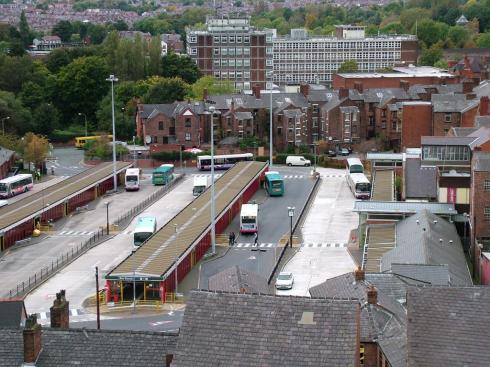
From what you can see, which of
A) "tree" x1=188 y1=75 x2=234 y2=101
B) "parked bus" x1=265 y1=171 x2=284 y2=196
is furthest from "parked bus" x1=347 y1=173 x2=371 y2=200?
"tree" x1=188 y1=75 x2=234 y2=101

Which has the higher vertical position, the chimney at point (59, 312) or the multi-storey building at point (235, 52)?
the multi-storey building at point (235, 52)

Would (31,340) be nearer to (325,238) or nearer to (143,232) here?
(143,232)

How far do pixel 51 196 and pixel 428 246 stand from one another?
1495 inches

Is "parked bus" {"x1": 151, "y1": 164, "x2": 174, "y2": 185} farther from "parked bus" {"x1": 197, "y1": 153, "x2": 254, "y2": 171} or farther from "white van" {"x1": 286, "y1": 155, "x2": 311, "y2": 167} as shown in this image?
"white van" {"x1": 286, "y1": 155, "x2": 311, "y2": 167}

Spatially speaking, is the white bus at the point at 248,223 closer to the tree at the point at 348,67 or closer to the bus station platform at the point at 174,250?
the bus station platform at the point at 174,250

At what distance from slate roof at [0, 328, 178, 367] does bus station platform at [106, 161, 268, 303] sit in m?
23.3

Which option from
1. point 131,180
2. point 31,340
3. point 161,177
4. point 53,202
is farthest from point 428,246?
→ point 161,177

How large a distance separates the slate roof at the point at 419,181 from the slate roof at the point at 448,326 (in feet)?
136

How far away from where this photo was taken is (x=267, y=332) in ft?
90.2

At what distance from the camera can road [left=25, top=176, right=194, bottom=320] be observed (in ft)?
185

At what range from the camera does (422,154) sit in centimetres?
7475

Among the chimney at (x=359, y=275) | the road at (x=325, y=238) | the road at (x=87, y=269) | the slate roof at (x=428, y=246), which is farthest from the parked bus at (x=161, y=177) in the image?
the chimney at (x=359, y=275)

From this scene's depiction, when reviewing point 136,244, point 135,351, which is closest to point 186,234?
point 136,244

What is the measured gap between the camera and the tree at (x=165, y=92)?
415 ft
